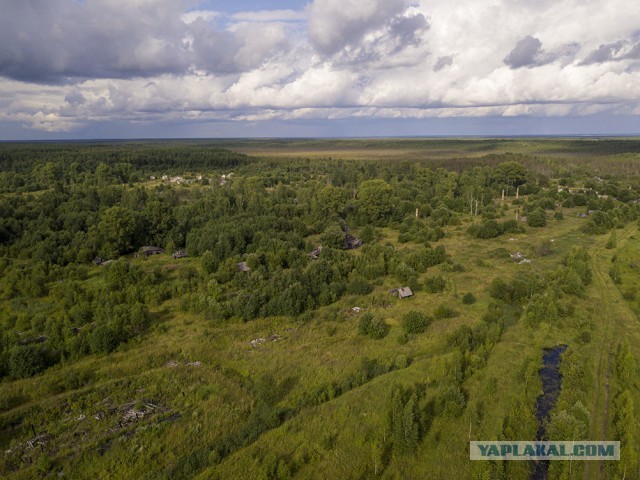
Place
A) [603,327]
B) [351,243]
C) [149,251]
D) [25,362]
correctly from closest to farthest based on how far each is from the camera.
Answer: [25,362] → [603,327] → [149,251] → [351,243]

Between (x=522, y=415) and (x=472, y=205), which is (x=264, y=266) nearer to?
(x=522, y=415)

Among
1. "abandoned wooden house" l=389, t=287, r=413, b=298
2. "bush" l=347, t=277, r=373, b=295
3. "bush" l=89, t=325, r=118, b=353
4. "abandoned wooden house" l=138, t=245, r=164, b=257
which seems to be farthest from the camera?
"abandoned wooden house" l=138, t=245, r=164, b=257

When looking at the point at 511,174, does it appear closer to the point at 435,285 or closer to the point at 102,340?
the point at 435,285

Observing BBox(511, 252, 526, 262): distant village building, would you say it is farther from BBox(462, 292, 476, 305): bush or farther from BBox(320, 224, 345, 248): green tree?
BBox(320, 224, 345, 248): green tree

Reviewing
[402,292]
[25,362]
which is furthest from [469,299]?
[25,362]

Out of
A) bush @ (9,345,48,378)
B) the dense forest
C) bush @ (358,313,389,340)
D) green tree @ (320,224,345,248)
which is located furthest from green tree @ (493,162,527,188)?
bush @ (9,345,48,378)

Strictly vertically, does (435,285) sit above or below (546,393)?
above

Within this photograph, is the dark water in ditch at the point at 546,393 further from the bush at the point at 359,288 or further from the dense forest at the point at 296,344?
the bush at the point at 359,288
